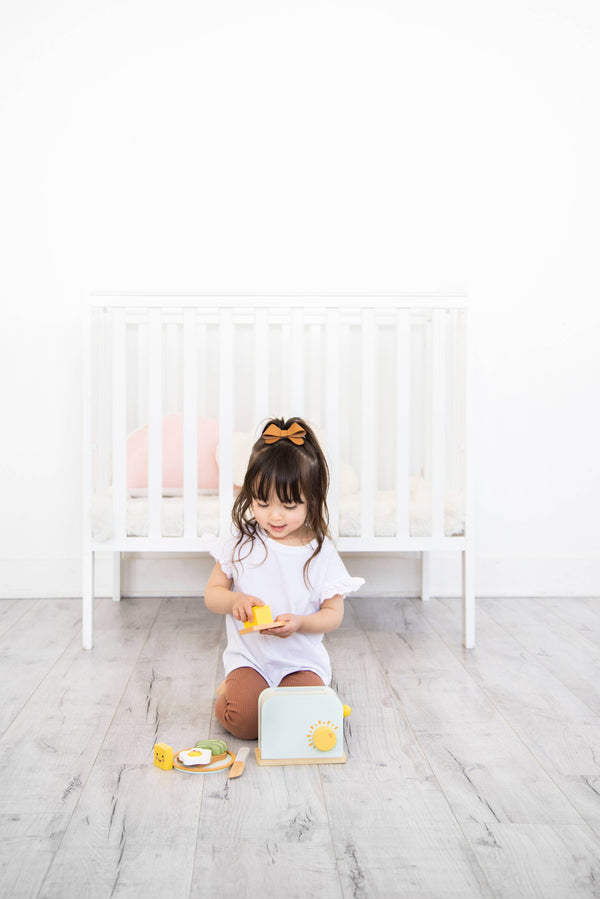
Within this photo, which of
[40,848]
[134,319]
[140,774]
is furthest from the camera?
[134,319]

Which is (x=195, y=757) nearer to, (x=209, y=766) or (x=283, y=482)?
(x=209, y=766)

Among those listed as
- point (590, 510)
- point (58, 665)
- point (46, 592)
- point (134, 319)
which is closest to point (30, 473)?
point (46, 592)

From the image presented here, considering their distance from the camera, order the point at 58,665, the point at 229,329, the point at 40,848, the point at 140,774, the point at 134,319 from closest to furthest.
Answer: the point at 40,848
the point at 140,774
the point at 58,665
the point at 229,329
the point at 134,319

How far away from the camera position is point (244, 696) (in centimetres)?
129

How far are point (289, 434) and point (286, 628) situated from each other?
34 cm

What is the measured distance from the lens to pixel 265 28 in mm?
2371

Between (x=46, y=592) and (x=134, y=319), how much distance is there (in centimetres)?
85

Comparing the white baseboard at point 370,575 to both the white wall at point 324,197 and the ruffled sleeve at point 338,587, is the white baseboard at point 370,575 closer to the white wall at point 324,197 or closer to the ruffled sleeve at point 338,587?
the white wall at point 324,197

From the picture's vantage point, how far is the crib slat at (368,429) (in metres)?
1.85

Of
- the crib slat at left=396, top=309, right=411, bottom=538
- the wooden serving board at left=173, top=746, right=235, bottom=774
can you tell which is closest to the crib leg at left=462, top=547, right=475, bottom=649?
the crib slat at left=396, top=309, right=411, bottom=538

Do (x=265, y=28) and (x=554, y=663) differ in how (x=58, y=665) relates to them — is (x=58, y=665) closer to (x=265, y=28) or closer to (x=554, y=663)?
(x=554, y=663)

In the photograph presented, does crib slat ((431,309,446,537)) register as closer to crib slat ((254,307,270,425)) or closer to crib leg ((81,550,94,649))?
crib slat ((254,307,270,425))

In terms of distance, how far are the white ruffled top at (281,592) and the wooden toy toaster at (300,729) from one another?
0.57 feet

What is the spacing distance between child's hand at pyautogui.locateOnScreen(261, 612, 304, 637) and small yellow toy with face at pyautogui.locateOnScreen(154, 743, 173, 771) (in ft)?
0.76
